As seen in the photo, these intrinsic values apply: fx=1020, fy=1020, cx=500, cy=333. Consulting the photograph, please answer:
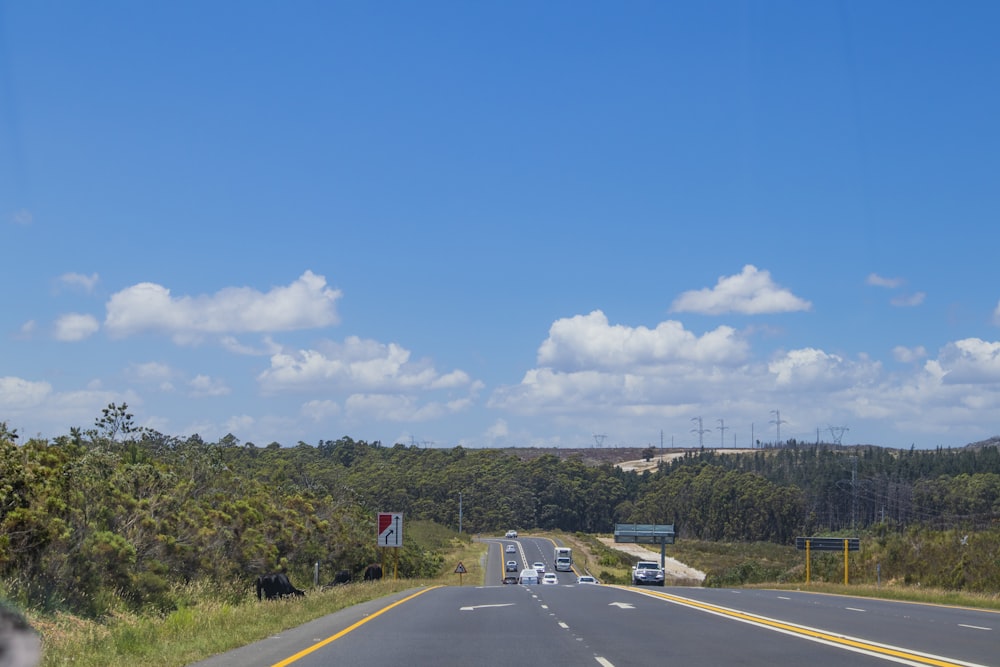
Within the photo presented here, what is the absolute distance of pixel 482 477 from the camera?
613 ft

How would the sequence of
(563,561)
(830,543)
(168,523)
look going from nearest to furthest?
(168,523) < (830,543) < (563,561)

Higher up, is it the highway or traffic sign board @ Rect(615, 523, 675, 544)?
the highway

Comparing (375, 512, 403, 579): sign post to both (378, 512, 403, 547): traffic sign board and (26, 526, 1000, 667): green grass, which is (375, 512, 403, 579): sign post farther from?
(26, 526, 1000, 667): green grass

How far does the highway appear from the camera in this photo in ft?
47.2

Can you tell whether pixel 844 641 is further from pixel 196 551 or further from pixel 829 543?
pixel 829 543

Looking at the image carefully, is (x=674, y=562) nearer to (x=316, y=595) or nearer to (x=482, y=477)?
(x=482, y=477)

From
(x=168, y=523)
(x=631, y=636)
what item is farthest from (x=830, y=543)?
(x=631, y=636)

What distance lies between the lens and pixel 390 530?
145 feet

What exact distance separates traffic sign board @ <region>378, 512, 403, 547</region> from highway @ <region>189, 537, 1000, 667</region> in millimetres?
15159

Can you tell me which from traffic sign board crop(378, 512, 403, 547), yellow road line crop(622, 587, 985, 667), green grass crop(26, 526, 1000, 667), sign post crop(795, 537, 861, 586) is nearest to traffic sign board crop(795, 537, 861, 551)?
sign post crop(795, 537, 861, 586)

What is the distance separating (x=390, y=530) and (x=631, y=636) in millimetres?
27238

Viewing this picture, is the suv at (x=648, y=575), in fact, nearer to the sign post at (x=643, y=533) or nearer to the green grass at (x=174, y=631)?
the green grass at (x=174, y=631)

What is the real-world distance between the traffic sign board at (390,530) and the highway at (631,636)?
1516cm

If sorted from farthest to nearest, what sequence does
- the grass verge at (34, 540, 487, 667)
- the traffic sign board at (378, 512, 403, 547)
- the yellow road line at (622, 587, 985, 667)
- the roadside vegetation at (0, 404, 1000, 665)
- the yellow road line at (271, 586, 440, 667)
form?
the traffic sign board at (378, 512, 403, 547) < the roadside vegetation at (0, 404, 1000, 665) < the yellow road line at (622, 587, 985, 667) < the yellow road line at (271, 586, 440, 667) < the grass verge at (34, 540, 487, 667)
